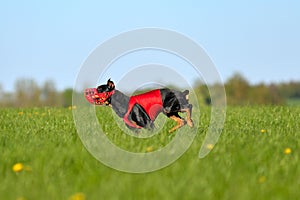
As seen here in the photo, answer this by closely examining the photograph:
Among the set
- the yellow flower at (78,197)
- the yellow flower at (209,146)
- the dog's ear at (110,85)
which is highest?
the dog's ear at (110,85)

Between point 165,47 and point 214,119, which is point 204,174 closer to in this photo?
point 165,47

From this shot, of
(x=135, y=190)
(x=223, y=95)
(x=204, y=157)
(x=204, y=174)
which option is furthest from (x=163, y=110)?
(x=135, y=190)

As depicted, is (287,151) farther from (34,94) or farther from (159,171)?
(34,94)

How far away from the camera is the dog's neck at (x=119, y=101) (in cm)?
661

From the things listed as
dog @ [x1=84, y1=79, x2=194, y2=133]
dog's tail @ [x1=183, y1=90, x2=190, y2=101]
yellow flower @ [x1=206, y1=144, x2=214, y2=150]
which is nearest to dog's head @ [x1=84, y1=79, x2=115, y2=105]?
dog @ [x1=84, y1=79, x2=194, y2=133]

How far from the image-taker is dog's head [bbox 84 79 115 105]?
6.44 metres

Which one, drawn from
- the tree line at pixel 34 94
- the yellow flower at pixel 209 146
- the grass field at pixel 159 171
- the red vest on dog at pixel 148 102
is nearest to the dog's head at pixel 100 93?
the red vest on dog at pixel 148 102

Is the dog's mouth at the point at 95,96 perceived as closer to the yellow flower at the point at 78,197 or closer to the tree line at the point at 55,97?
the yellow flower at the point at 78,197

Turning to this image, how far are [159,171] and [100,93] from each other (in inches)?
77.1

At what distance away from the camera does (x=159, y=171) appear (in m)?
4.88

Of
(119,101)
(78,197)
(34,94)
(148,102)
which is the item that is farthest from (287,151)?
(34,94)

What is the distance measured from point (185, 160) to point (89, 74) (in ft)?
4.94

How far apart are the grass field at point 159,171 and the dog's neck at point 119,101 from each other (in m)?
0.38

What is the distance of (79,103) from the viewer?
21.3 feet
